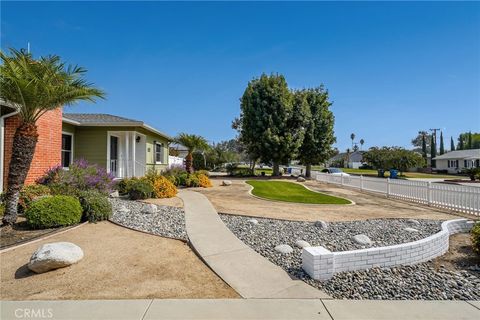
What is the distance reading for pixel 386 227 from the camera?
24.2 ft

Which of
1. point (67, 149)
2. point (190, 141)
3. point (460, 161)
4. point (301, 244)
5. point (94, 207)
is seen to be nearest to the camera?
point (301, 244)

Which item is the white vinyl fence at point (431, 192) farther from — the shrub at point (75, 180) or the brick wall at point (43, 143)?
the brick wall at point (43, 143)

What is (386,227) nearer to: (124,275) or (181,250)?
(181,250)

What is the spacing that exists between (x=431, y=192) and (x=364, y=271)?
9.02 m

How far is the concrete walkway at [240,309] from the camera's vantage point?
3375 millimetres

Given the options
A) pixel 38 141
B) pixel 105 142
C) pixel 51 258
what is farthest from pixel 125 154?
pixel 51 258

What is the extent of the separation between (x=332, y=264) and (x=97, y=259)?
406cm

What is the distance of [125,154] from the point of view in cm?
1645

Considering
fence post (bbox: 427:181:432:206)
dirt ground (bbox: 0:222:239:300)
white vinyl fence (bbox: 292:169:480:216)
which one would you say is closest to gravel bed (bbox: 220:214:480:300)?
dirt ground (bbox: 0:222:239:300)

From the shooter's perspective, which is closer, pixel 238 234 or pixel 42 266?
pixel 42 266

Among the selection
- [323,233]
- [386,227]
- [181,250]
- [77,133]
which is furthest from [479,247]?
[77,133]

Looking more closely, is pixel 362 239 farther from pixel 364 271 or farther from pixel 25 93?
pixel 25 93

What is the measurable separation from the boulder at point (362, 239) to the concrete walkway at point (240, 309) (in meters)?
2.15

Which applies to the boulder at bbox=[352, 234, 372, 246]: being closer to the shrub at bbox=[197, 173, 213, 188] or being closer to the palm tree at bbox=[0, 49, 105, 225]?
the palm tree at bbox=[0, 49, 105, 225]
